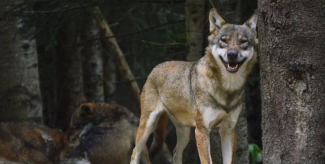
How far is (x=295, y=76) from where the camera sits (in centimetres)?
530

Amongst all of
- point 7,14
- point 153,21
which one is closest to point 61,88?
point 153,21

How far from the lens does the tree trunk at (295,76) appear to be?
5.19 m

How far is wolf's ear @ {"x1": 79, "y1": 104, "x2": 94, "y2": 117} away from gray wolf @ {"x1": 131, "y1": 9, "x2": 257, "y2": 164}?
9.37 feet

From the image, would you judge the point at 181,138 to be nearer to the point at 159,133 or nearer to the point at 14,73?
the point at 159,133

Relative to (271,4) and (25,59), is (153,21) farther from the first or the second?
(271,4)

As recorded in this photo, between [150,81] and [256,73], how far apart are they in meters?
3.95

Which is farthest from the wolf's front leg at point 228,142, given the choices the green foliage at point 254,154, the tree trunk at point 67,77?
the tree trunk at point 67,77

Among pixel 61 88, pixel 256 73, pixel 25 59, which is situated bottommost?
pixel 61 88

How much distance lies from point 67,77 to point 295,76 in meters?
10.5

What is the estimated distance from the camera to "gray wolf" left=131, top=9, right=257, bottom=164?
6.56m

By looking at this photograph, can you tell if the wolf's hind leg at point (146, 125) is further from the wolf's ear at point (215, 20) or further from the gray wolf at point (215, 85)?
the wolf's ear at point (215, 20)

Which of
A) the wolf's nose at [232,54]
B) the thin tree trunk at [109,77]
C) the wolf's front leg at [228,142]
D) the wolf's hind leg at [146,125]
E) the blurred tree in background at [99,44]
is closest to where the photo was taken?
the wolf's nose at [232,54]

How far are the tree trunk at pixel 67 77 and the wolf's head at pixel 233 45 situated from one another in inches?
331

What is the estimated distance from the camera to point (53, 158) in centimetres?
923
